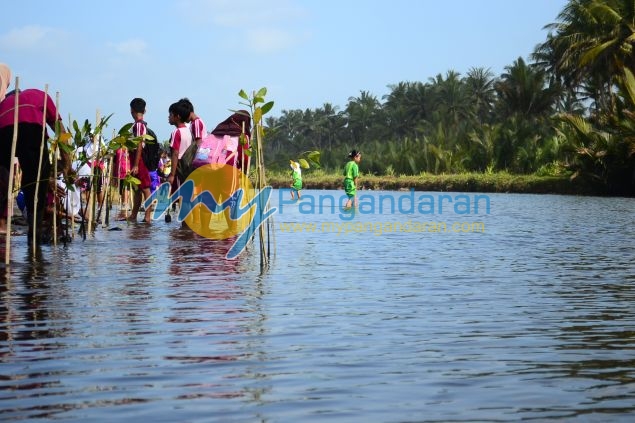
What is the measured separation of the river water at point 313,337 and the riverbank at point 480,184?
2581 centimetres

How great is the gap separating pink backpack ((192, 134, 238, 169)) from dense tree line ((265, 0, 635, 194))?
5.81 ft

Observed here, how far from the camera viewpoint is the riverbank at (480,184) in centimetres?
4123

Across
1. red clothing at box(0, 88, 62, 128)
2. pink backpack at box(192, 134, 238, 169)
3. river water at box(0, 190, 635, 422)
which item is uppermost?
red clothing at box(0, 88, 62, 128)

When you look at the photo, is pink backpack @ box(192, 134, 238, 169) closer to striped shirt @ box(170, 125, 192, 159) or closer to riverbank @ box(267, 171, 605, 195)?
striped shirt @ box(170, 125, 192, 159)

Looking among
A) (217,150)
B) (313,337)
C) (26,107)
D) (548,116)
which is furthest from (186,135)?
(548,116)

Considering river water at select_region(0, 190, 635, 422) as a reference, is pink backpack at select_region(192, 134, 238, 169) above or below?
above

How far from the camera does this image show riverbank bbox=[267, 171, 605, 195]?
135 feet

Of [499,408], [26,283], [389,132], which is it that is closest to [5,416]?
[499,408]

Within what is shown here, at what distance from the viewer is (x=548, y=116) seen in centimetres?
6881

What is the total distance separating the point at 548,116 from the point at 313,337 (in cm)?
6543

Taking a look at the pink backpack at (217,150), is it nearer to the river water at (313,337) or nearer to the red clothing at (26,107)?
the river water at (313,337)

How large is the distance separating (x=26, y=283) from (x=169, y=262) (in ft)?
7.03

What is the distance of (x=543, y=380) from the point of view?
4355 millimetres

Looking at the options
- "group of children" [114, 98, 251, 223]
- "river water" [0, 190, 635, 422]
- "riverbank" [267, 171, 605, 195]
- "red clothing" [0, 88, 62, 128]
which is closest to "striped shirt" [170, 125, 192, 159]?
"group of children" [114, 98, 251, 223]
